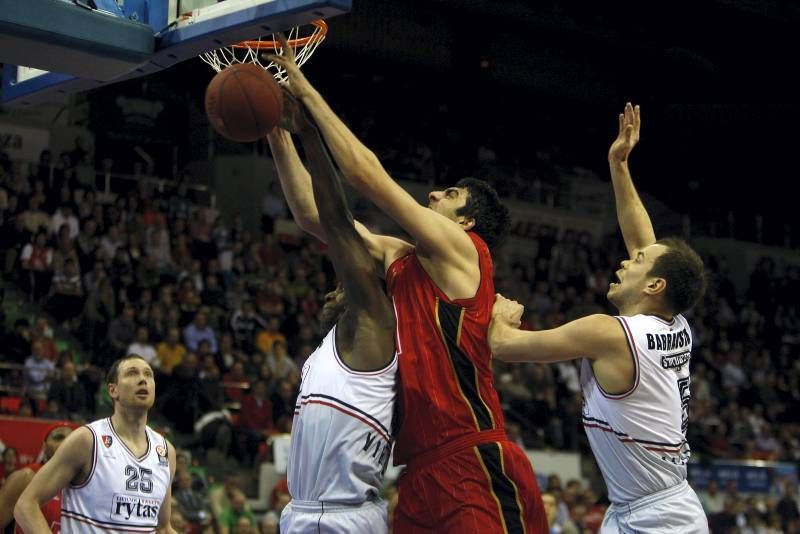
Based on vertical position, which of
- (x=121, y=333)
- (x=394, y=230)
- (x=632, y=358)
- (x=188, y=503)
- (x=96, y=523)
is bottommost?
(x=188, y=503)

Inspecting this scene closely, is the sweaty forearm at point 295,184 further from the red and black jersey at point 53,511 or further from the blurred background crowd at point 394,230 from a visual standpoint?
the blurred background crowd at point 394,230

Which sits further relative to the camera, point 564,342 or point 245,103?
point 564,342

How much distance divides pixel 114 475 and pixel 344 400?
2375 millimetres

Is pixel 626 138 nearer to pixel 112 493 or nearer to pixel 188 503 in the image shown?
pixel 112 493

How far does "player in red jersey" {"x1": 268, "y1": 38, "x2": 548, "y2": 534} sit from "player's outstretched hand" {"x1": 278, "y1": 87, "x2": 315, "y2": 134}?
67 millimetres

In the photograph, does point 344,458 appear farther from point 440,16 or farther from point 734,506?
point 440,16

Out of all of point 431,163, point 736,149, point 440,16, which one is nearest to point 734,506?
point 431,163

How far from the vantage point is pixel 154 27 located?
5.24 metres

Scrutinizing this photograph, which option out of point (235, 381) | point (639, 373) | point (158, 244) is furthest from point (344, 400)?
point (158, 244)

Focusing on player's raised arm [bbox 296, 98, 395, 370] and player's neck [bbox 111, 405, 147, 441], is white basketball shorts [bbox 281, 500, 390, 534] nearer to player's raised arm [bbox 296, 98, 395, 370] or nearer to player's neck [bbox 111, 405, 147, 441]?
player's raised arm [bbox 296, 98, 395, 370]

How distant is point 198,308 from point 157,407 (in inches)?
72.4

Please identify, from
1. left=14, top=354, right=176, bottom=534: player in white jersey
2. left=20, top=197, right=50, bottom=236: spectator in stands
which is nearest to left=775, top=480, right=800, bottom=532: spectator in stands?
left=20, top=197, right=50, bottom=236: spectator in stands

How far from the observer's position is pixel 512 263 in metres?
21.9

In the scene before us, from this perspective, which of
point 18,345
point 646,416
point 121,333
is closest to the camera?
point 646,416
